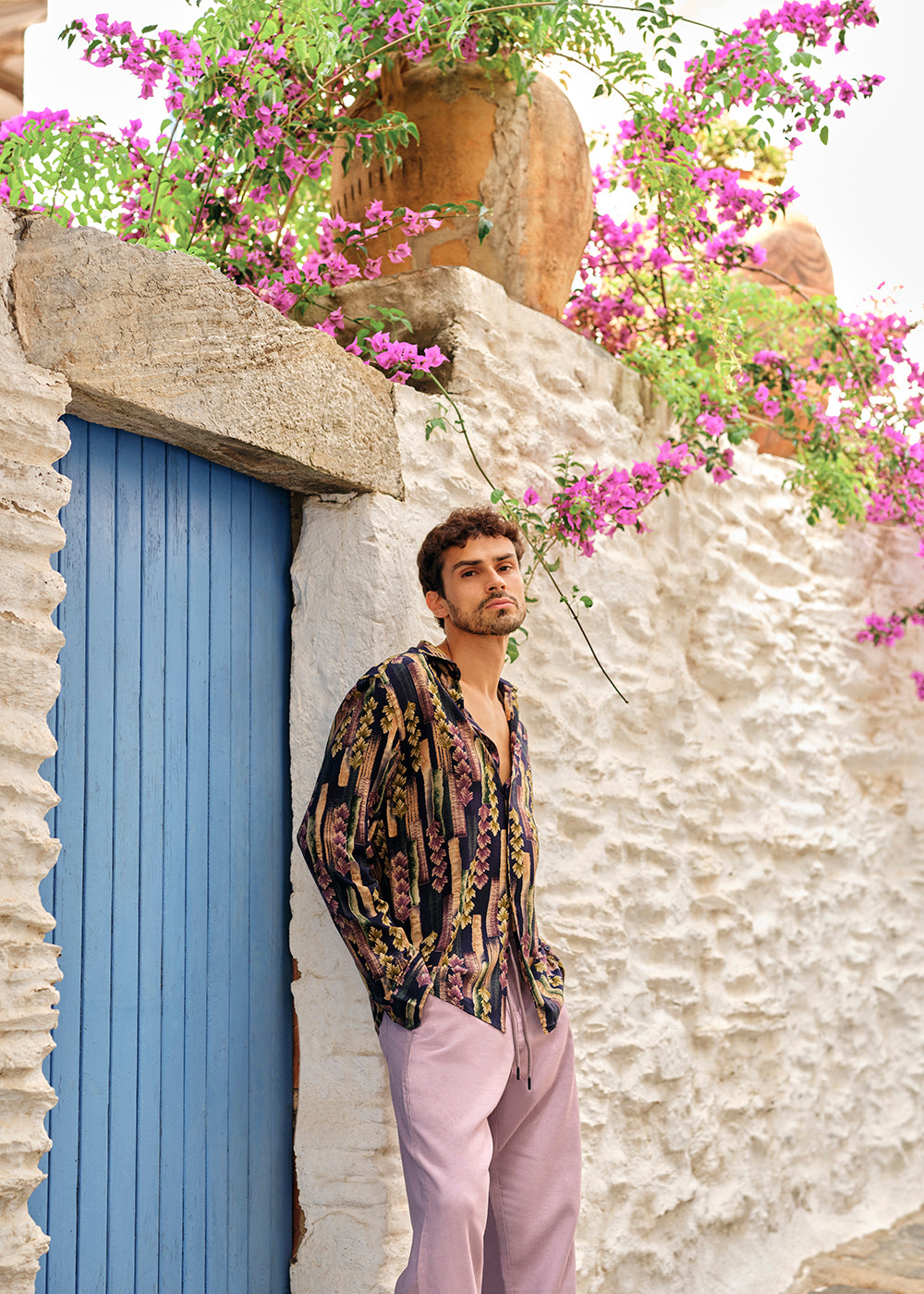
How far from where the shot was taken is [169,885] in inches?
95.9

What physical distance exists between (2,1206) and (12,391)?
4.03 ft

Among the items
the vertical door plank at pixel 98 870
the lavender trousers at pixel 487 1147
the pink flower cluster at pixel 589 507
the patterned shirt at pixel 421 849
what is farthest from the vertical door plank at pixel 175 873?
the pink flower cluster at pixel 589 507

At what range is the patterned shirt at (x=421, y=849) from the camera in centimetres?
221

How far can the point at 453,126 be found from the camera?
11.1ft

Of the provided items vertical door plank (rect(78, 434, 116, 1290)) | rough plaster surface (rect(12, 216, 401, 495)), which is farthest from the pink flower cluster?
vertical door plank (rect(78, 434, 116, 1290))

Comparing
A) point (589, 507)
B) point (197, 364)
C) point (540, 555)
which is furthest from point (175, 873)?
point (589, 507)

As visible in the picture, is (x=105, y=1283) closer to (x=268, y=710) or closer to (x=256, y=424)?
(x=268, y=710)

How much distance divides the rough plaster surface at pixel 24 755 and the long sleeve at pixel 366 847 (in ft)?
1.63

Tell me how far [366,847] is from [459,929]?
0.23 meters

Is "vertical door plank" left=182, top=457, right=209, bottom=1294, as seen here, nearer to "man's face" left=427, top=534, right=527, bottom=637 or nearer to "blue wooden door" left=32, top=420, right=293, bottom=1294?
"blue wooden door" left=32, top=420, right=293, bottom=1294

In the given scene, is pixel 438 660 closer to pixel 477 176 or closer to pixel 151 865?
pixel 151 865

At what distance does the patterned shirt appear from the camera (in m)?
2.21

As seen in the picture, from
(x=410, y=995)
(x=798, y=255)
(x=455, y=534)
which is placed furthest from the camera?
(x=798, y=255)

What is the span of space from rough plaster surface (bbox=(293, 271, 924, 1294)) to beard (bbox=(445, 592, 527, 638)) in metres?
0.29
